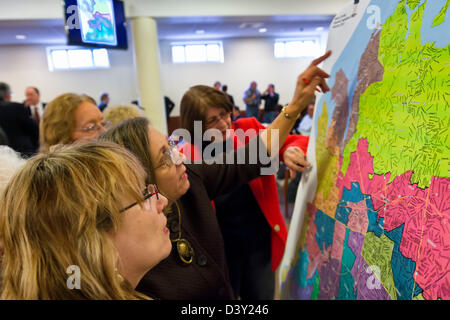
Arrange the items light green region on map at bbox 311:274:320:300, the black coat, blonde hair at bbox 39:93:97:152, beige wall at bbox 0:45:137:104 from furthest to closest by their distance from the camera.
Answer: beige wall at bbox 0:45:137:104, the black coat, blonde hair at bbox 39:93:97:152, light green region on map at bbox 311:274:320:300

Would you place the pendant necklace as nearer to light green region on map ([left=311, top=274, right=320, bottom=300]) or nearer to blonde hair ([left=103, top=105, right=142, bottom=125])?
light green region on map ([left=311, top=274, right=320, bottom=300])

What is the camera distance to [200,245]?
3.23 ft

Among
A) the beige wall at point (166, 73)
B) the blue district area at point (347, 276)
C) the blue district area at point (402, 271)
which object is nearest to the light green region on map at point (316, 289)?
the blue district area at point (347, 276)

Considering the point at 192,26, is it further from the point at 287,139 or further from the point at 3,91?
the point at 287,139

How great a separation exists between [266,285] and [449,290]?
103 centimetres

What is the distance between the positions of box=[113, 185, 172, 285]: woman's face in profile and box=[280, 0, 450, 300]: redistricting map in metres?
0.57

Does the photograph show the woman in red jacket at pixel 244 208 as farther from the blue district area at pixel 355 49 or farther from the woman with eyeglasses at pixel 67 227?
the woman with eyeglasses at pixel 67 227

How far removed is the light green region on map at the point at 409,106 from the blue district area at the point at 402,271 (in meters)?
0.15

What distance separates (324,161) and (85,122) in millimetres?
1104

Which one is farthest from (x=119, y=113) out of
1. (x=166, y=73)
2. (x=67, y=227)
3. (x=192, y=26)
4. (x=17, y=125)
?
(x=166, y=73)

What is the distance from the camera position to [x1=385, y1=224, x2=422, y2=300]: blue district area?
0.66 m

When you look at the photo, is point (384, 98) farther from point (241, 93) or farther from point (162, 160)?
point (241, 93)


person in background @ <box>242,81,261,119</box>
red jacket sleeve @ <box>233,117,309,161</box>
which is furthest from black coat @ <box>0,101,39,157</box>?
person in background @ <box>242,81,261,119</box>
